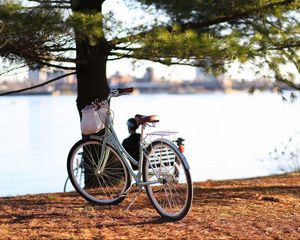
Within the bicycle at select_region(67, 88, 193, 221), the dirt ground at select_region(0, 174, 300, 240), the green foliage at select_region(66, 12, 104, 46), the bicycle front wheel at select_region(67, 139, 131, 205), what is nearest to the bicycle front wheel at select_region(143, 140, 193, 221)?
the bicycle at select_region(67, 88, 193, 221)

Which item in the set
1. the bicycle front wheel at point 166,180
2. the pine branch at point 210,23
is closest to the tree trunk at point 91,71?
the pine branch at point 210,23

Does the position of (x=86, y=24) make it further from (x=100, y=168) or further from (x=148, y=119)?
(x=148, y=119)

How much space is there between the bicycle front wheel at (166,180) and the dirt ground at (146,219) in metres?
0.11

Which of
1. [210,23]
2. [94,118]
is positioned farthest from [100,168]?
[210,23]

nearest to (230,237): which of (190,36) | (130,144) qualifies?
(130,144)

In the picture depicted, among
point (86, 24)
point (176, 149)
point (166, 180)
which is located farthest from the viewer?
point (86, 24)

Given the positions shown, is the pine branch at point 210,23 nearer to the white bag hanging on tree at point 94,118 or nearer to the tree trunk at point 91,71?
the tree trunk at point 91,71

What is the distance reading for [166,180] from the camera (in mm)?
5117

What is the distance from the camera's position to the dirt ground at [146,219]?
4.74m

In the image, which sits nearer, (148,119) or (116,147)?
(148,119)

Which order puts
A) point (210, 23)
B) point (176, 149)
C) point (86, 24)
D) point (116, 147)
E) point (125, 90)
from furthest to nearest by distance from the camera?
point (210, 23)
point (86, 24)
point (116, 147)
point (125, 90)
point (176, 149)

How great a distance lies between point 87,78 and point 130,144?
2222mm

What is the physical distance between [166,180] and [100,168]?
0.82 meters

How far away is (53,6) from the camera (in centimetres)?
686
